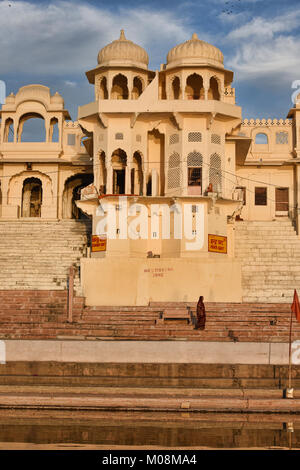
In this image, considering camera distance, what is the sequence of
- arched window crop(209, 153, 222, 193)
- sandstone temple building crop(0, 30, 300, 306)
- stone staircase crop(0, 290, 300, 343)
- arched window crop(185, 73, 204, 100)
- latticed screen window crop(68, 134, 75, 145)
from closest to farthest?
stone staircase crop(0, 290, 300, 343) < sandstone temple building crop(0, 30, 300, 306) < arched window crop(209, 153, 222, 193) < arched window crop(185, 73, 204, 100) < latticed screen window crop(68, 134, 75, 145)

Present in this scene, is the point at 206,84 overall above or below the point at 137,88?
below

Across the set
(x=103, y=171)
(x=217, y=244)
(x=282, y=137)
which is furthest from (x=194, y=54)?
(x=282, y=137)

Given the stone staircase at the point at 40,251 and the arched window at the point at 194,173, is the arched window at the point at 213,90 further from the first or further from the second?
the stone staircase at the point at 40,251

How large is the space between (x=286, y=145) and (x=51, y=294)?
17.4m

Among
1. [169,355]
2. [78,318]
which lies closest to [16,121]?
[78,318]

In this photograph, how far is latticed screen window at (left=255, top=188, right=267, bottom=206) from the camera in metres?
34.2

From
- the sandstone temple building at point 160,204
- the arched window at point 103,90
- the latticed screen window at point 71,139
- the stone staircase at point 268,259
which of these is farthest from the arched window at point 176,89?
the latticed screen window at point 71,139

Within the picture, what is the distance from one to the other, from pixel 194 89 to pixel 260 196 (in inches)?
293

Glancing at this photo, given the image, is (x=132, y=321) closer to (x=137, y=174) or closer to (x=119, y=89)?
(x=137, y=174)

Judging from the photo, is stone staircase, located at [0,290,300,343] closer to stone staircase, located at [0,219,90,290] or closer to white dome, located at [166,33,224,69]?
stone staircase, located at [0,219,90,290]

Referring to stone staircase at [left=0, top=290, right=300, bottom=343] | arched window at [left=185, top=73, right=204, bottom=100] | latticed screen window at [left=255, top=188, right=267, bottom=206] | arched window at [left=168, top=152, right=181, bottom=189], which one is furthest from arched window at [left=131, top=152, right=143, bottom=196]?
latticed screen window at [left=255, top=188, right=267, bottom=206]

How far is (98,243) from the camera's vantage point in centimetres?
2694

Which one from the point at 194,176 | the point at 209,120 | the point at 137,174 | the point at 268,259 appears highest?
the point at 209,120

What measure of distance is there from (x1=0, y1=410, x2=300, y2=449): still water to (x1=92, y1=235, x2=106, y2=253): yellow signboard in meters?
12.0
